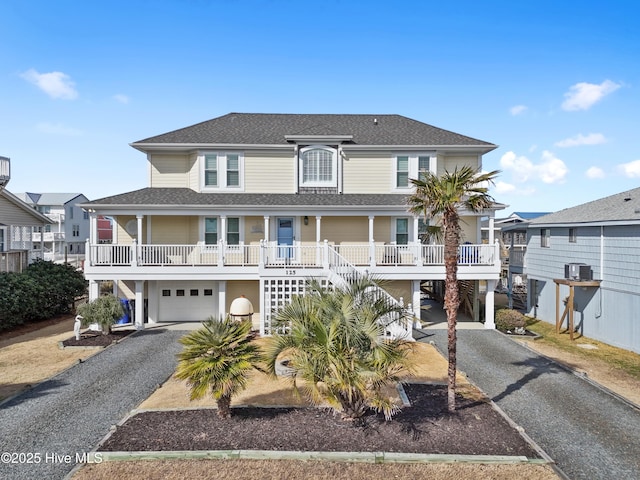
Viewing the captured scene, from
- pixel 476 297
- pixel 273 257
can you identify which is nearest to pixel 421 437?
pixel 273 257

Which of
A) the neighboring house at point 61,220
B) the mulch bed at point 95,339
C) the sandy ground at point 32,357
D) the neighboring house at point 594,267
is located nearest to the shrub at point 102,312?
the mulch bed at point 95,339

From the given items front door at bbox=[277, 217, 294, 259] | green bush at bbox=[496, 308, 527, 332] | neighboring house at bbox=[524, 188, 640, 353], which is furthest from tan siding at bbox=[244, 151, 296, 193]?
neighboring house at bbox=[524, 188, 640, 353]

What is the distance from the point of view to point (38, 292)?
720 inches

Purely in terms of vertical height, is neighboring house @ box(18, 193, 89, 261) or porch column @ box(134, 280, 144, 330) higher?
neighboring house @ box(18, 193, 89, 261)

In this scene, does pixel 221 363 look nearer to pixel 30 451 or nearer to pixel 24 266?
pixel 30 451

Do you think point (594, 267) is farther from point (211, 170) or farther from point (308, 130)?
point (211, 170)

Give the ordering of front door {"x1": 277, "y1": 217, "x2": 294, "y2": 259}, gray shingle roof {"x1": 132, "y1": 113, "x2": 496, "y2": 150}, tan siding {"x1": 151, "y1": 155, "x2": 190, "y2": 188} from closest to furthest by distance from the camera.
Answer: front door {"x1": 277, "y1": 217, "x2": 294, "y2": 259}, gray shingle roof {"x1": 132, "y1": 113, "x2": 496, "y2": 150}, tan siding {"x1": 151, "y1": 155, "x2": 190, "y2": 188}

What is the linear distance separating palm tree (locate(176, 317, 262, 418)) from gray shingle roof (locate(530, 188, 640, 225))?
1497 centimetres

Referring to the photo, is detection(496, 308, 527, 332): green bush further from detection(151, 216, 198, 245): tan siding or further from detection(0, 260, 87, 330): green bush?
detection(0, 260, 87, 330): green bush

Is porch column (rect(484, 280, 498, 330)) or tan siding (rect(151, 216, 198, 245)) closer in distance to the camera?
porch column (rect(484, 280, 498, 330))

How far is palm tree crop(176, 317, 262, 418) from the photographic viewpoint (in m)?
7.44

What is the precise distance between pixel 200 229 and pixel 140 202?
9.21ft

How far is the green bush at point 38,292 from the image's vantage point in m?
16.6

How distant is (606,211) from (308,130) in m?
14.1
